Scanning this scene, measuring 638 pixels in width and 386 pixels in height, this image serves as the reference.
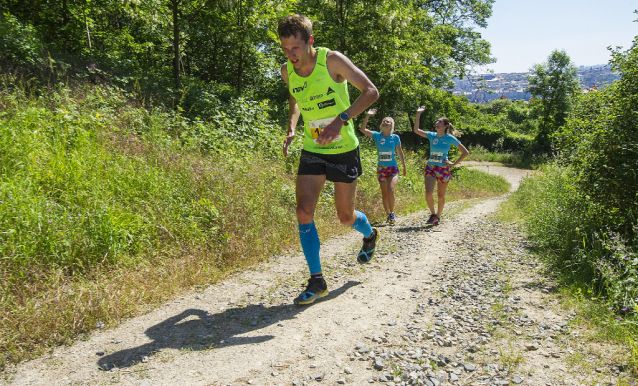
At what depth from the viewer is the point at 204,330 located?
3279 millimetres

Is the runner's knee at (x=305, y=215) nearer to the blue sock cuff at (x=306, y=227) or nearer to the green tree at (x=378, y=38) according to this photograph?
the blue sock cuff at (x=306, y=227)

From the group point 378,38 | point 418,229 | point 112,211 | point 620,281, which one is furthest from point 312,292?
point 378,38

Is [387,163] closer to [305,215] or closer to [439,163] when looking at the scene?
[439,163]

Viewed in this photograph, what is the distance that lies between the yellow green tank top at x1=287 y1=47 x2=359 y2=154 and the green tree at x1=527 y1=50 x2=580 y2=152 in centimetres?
4291

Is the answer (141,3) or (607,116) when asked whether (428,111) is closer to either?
(141,3)

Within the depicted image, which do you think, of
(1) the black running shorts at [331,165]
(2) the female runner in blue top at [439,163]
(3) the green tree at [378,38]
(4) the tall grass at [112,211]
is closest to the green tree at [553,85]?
(3) the green tree at [378,38]

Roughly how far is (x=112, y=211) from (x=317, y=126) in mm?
2485

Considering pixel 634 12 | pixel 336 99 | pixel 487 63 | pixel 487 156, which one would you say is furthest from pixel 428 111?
pixel 336 99

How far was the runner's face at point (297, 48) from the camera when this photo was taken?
343cm

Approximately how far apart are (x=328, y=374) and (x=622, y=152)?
4.24 metres

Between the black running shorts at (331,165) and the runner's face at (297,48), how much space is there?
87 centimetres

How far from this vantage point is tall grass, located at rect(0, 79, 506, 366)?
Result: 333 centimetres

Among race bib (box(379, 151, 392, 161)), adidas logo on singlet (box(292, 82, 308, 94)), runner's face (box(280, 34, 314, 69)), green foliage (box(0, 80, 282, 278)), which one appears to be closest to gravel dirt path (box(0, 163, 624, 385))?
green foliage (box(0, 80, 282, 278))

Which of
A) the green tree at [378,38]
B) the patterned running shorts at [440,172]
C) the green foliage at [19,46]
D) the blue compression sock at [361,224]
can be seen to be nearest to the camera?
the blue compression sock at [361,224]
